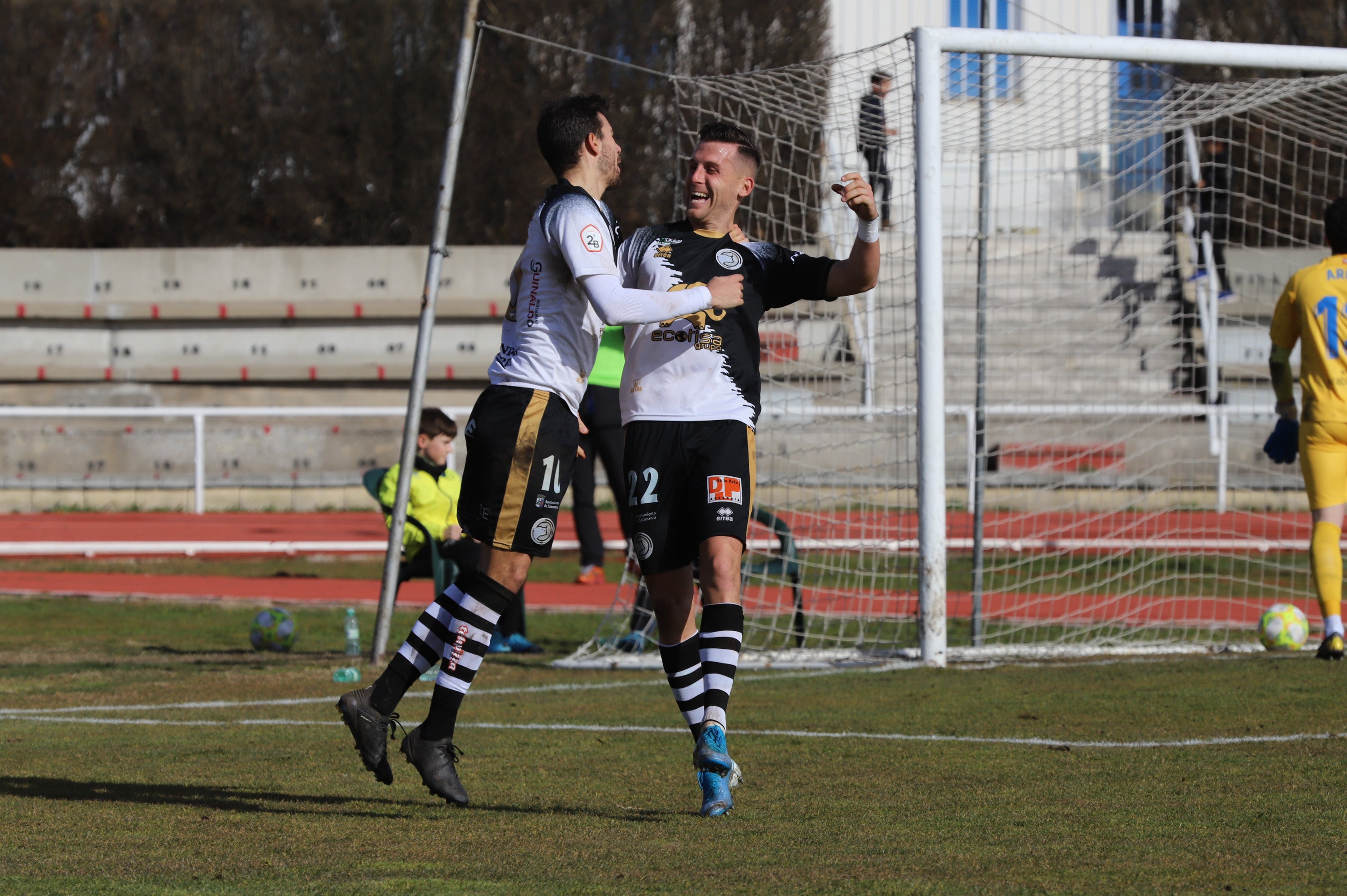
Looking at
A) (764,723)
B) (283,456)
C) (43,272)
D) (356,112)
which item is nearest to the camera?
(764,723)

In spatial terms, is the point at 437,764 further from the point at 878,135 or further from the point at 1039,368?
the point at 1039,368

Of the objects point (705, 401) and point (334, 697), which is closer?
point (705, 401)

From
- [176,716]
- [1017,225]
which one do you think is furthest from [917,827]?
[1017,225]

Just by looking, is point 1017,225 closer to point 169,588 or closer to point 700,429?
point 169,588

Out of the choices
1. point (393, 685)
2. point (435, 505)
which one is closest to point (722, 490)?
point (393, 685)

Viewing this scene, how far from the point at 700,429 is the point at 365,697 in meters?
1.24

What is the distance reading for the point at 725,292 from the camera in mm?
4277

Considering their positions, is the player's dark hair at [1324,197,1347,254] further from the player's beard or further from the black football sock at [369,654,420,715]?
the black football sock at [369,654,420,715]

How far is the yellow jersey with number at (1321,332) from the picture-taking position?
7250mm

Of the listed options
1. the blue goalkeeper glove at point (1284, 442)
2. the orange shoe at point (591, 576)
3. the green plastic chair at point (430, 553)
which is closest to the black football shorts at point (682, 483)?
the green plastic chair at point (430, 553)

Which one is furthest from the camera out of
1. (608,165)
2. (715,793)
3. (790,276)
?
(790,276)

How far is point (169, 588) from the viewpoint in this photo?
36.9ft

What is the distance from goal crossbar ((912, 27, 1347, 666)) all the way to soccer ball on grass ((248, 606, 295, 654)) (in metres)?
3.52

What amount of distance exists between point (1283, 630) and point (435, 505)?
449 centimetres
